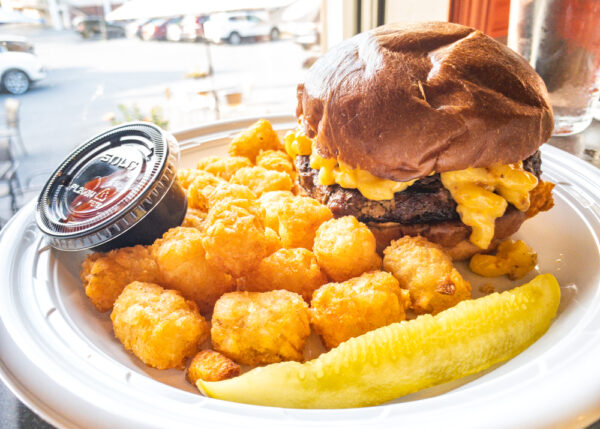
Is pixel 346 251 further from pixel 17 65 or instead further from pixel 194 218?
pixel 17 65

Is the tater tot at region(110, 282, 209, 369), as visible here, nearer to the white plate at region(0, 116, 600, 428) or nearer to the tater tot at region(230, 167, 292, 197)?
the white plate at region(0, 116, 600, 428)

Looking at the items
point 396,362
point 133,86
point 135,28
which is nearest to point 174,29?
point 135,28

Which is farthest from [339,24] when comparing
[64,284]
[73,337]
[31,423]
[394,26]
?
[31,423]

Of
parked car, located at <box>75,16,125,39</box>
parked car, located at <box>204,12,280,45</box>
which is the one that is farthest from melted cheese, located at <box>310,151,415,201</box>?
parked car, located at <box>204,12,280,45</box>

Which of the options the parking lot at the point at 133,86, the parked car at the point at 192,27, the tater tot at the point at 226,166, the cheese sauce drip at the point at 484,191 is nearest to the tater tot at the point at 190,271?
the tater tot at the point at 226,166

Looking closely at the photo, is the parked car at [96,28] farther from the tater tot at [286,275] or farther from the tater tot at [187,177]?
the tater tot at [286,275]

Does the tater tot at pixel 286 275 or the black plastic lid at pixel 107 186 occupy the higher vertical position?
the black plastic lid at pixel 107 186
